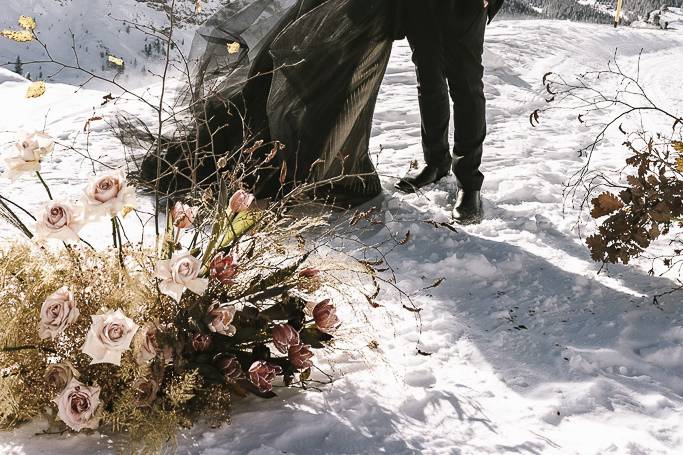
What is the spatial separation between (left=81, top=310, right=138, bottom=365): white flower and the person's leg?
1.57m

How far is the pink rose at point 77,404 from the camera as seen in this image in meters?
1.22

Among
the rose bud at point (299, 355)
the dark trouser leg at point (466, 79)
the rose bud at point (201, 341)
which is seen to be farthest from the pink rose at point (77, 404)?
the dark trouser leg at point (466, 79)

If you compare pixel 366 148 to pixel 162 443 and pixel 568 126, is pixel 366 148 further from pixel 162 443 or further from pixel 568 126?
pixel 568 126

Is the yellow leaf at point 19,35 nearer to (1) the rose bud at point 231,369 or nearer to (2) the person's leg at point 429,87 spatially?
(1) the rose bud at point 231,369

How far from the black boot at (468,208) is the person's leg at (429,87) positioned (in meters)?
0.24

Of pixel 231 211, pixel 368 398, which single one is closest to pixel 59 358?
pixel 231 211

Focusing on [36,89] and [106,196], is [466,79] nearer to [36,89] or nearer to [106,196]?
[36,89]

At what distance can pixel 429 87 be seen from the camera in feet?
10.0

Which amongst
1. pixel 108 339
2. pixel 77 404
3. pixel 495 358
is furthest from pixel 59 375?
pixel 495 358

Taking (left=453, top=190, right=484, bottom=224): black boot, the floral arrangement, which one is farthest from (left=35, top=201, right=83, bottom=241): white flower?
(left=453, top=190, right=484, bottom=224): black boot

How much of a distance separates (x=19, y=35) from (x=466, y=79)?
1.93 meters

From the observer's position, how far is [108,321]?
119cm

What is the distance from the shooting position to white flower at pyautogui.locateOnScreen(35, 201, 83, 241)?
4.06ft

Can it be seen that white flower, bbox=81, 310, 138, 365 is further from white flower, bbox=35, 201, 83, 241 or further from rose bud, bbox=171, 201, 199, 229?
rose bud, bbox=171, 201, 199, 229
